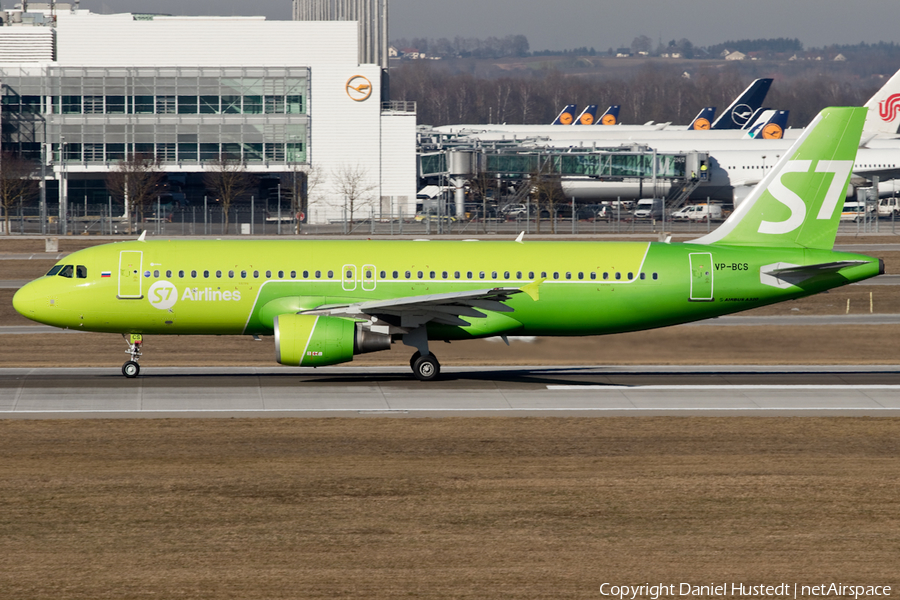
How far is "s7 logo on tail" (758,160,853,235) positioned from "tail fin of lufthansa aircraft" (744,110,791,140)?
4990 inches

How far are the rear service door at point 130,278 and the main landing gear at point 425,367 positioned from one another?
857 cm

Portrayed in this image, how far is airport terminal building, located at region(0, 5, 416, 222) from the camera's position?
383 feet

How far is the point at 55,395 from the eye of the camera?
96.4ft

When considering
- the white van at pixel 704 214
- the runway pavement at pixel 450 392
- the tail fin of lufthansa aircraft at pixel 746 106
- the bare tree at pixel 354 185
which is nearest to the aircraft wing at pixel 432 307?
the runway pavement at pixel 450 392

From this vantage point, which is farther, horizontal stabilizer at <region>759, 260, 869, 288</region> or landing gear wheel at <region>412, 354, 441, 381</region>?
landing gear wheel at <region>412, 354, 441, 381</region>

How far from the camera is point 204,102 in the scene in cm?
11756

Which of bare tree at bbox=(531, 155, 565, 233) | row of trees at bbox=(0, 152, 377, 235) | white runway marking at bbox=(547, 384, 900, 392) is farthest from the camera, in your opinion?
row of trees at bbox=(0, 152, 377, 235)

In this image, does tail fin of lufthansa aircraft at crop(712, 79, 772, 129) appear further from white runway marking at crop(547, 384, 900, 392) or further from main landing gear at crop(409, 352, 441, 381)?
main landing gear at crop(409, 352, 441, 381)

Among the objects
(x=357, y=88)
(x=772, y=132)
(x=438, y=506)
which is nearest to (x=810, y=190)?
(x=438, y=506)

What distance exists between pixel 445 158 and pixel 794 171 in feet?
286

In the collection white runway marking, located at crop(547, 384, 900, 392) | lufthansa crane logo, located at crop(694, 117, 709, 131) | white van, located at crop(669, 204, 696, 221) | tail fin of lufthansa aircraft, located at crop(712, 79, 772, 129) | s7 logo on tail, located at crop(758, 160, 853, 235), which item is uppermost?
tail fin of lufthansa aircraft, located at crop(712, 79, 772, 129)

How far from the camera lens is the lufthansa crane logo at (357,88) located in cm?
11850

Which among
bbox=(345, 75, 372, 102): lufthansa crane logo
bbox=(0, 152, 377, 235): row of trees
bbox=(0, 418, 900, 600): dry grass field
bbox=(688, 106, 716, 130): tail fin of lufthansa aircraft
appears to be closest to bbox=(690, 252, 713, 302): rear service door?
bbox=(0, 418, 900, 600): dry grass field

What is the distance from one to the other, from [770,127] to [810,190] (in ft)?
435
